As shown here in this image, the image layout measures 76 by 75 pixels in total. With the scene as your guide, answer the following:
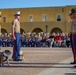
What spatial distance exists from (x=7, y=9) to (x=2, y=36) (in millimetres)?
32610

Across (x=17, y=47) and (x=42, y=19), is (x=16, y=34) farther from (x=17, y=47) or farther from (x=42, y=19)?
(x=42, y=19)

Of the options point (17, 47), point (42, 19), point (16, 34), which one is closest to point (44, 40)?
point (17, 47)

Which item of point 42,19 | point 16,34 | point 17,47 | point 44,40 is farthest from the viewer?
point 42,19

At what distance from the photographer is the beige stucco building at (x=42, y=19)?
60250mm

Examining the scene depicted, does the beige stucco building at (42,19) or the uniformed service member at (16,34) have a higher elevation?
the beige stucco building at (42,19)

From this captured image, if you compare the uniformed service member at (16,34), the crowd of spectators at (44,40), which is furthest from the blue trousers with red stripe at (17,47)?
the crowd of spectators at (44,40)

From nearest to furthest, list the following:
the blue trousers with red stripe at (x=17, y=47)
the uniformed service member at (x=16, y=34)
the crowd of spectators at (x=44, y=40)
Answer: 1. the uniformed service member at (x=16, y=34)
2. the blue trousers with red stripe at (x=17, y=47)
3. the crowd of spectators at (x=44, y=40)

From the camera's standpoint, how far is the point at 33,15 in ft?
211

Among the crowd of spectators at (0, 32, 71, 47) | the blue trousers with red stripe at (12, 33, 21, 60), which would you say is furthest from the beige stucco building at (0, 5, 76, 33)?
the blue trousers with red stripe at (12, 33, 21, 60)

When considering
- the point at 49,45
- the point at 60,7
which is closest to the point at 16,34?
the point at 49,45

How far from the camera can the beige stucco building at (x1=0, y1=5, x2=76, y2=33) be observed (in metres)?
60.2

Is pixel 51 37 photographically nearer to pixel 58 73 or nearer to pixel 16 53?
pixel 16 53

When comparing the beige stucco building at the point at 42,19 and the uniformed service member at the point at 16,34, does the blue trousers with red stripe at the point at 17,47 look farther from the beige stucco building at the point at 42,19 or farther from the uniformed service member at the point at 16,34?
the beige stucco building at the point at 42,19

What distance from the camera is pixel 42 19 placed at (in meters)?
64.7
